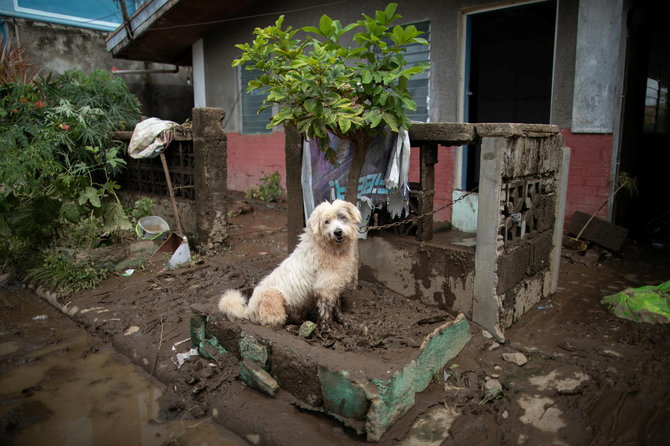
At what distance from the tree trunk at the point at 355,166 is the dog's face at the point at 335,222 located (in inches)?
30.9

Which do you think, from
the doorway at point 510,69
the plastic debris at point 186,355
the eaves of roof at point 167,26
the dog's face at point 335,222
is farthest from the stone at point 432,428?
the eaves of roof at point 167,26

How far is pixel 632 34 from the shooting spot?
639 cm

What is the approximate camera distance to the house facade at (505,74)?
20.5ft

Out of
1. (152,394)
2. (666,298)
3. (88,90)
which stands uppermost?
(88,90)

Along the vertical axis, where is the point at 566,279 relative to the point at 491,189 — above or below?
below

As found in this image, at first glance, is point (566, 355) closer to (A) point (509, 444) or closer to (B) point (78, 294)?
(A) point (509, 444)

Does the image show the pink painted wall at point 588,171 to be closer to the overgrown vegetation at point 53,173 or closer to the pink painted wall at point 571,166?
the pink painted wall at point 571,166

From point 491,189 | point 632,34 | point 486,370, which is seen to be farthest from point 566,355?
point 632,34

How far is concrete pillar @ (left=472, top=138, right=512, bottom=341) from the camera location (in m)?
3.95

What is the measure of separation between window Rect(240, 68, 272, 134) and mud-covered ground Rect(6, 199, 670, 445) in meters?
6.11

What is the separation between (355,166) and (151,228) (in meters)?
4.46

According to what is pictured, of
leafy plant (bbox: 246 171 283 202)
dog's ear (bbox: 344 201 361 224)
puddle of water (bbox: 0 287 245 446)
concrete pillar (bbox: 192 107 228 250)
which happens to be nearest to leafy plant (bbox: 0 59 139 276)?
concrete pillar (bbox: 192 107 228 250)

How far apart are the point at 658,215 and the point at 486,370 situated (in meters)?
6.62

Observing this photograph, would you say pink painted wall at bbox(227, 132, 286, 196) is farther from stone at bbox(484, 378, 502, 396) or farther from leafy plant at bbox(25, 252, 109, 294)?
stone at bbox(484, 378, 502, 396)
